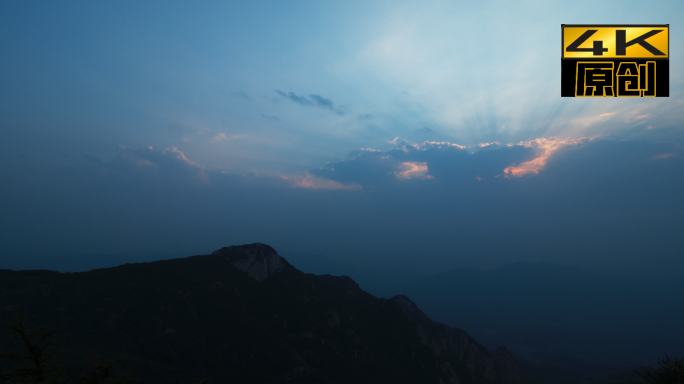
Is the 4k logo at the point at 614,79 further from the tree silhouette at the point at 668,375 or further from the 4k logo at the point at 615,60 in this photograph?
the tree silhouette at the point at 668,375

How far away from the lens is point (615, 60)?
20562 mm

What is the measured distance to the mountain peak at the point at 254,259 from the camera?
393ft

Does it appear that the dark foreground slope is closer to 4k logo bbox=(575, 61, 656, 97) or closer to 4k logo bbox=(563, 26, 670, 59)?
4k logo bbox=(575, 61, 656, 97)

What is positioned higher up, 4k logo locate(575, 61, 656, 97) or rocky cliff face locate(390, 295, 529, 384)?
4k logo locate(575, 61, 656, 97)

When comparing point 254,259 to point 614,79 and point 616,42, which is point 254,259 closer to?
point 614,79

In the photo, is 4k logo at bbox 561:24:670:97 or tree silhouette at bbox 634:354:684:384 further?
tree silhouette at bbox 634:354:684:384

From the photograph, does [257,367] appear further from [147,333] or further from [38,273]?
[38,273]

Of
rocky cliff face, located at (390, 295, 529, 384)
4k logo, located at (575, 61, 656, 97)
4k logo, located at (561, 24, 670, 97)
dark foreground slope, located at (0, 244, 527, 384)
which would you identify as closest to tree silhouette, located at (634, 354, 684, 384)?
4k logo, located at (575, 61, 656, 97)

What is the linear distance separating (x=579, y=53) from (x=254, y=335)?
107m

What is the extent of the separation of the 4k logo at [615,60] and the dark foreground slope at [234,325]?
243ft

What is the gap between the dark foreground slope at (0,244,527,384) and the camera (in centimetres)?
7356

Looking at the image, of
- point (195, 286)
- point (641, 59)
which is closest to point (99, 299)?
point (195, 286)

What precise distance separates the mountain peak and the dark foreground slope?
45cm

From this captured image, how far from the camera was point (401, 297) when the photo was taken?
172m
